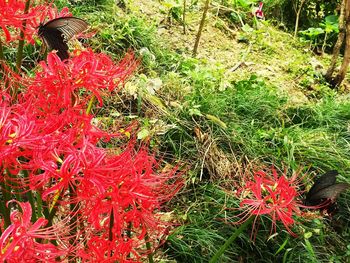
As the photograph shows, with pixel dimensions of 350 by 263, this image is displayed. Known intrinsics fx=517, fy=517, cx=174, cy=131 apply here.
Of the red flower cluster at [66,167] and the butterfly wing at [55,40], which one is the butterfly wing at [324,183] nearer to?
the red flower cluster at [66,167]

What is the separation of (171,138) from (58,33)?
1783 mm

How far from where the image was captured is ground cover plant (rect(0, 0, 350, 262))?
1.02 meters

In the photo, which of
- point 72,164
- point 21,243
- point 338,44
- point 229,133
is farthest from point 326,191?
point 338,44

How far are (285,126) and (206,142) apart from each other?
73cm

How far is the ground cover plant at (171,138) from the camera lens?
40.1 inches

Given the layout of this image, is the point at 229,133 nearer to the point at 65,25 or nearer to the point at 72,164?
the point at 65,25

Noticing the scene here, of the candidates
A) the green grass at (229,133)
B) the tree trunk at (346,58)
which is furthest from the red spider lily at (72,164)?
the tree trunk at (346,58)

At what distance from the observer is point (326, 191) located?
1307mm

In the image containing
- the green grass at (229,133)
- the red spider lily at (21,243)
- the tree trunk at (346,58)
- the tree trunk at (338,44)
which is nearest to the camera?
the red spider lily at (21,243)

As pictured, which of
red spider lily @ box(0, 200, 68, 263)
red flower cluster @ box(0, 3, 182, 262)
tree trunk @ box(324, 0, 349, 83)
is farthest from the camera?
tree trunk @ box(324, 0, 349, 83)

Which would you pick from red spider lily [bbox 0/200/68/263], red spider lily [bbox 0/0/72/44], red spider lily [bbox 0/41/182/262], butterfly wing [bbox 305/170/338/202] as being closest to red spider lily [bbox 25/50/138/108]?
red spider lily [bbox 0/41/182/262]

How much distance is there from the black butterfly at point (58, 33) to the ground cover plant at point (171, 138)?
4 centimetres

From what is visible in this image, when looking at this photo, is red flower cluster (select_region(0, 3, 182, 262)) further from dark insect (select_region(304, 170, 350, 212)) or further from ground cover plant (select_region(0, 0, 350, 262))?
dark insect (select_region(304, 170, 350, 212))

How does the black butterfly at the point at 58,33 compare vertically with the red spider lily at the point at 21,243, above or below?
above
